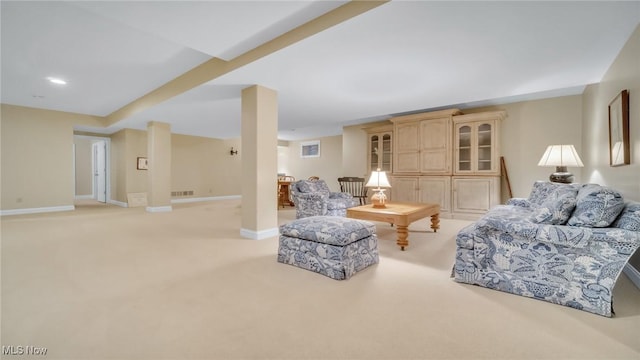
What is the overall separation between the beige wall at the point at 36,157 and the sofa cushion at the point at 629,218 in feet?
29.1

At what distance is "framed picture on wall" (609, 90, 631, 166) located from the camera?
2.44 meters

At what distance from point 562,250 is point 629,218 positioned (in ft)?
1.31

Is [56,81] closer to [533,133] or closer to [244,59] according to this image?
[244,59]

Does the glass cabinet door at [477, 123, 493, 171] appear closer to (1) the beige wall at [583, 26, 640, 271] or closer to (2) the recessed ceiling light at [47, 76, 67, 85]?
(1) the beige wall at [583, 26, 640, 271]

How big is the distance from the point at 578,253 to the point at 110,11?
3.76 meters

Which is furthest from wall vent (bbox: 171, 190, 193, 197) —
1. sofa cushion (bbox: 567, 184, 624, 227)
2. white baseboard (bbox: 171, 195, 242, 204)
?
sofa cushion (bbox: 567, 184, 624, 227)

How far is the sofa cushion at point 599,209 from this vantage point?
1745 mm

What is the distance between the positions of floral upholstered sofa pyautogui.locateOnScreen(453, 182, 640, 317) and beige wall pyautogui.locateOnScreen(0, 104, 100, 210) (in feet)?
26.3

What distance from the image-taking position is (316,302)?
6.17 feet

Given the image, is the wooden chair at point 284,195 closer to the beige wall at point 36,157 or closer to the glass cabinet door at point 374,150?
the glass cabinet door at point 374,150

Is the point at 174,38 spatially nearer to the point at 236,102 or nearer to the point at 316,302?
the point at 236,102

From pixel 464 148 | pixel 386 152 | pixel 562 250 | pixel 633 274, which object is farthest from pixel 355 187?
pixel 562 250

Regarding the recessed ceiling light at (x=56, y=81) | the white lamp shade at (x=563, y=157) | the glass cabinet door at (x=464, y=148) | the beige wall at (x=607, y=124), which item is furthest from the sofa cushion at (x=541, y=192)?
the recessed ceiling light at (x=56, y=81)

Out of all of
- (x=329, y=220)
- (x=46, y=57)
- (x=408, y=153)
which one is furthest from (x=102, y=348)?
(x=408, y=153)
